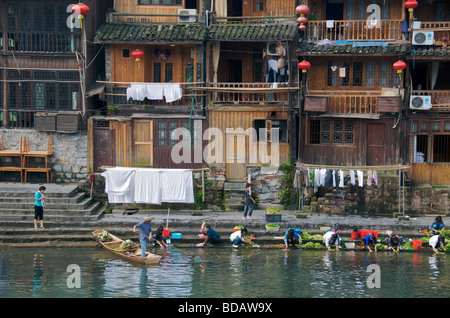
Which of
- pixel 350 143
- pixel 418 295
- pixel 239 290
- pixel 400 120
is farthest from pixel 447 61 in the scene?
pixel 239 290

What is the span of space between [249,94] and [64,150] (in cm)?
1009

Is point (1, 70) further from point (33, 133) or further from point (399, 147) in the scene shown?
point (399, 147)

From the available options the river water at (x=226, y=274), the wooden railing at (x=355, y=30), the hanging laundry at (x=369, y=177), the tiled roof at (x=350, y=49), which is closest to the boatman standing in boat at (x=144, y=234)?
the river water at (x=226, y=274)

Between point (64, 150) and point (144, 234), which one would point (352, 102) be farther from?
point (64, 150)

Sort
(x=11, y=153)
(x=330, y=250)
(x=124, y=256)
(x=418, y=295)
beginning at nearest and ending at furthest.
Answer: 1. (x=418, y=295)
2. (x=124, y=256)
3. (x=330, y=250)
4. (x=11, y=153)

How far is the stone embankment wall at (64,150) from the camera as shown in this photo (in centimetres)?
3416

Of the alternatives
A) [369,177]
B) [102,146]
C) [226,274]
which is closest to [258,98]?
[369,177]

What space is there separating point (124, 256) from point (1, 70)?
13286 millimetres

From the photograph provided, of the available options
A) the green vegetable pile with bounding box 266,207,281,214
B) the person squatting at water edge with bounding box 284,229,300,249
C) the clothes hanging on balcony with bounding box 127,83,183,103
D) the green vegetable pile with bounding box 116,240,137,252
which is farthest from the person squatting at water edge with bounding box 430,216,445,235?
the clothes hanging on balcony with bounding box 127,83,183,103

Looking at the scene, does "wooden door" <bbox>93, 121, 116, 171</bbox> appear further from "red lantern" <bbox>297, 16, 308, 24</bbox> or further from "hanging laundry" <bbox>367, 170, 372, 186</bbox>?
"hanging laundry" <bbox>367, 170, 372, 186</bbox>

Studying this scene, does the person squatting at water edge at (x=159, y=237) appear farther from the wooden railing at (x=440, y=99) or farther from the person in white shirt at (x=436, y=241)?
the wooden railing at (x=440, y=99)

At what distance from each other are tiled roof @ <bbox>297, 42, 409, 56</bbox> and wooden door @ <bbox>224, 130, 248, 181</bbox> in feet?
17.5

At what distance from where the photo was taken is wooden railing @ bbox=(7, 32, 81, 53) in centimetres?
3403

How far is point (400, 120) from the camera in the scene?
112 ft
